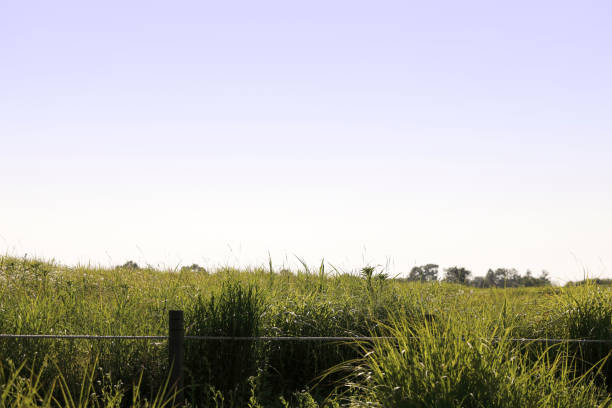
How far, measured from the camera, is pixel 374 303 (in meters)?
8.84

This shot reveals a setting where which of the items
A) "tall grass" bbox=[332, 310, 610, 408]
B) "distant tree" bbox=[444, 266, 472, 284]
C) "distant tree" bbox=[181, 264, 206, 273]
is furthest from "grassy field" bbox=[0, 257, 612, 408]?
"distant tree" bbox=[181, 264, 206, 273]

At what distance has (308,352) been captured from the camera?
25.0ft

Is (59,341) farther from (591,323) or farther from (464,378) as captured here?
(591,323)

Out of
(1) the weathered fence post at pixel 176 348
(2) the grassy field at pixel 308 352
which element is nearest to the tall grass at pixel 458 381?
(2) the grassy field at pixel 308 352

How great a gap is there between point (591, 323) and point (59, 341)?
7.32 meters

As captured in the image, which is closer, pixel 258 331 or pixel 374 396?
pixel 374 396

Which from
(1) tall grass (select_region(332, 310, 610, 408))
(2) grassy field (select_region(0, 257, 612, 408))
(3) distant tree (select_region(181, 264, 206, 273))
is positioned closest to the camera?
(1) tall grass (select_region(332, 310, 610, 408))

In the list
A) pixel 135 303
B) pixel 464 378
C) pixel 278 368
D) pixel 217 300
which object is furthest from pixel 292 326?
pixel 464 378

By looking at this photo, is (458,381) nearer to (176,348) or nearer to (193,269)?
(176,348)

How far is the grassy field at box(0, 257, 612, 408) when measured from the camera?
5.00 metres

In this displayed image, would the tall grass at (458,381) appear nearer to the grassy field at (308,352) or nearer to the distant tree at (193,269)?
the grassy field at (308,352)

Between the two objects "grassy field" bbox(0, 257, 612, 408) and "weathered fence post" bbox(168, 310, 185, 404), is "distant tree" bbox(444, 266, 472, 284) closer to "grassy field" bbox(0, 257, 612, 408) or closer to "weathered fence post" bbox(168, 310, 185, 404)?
"grassy field" bbox(0, 257, 612, 408)

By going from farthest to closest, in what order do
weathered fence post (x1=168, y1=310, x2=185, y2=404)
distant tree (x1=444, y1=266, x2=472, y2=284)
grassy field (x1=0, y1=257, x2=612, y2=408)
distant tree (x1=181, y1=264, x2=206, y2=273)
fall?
distant tree (x1=181, y1=264, x2=206, y2=273) → distant tree (x1=444, y1=266, x2=472, y2=284) → weathered fence post (x1=168, y1=310, x2=185, y2=404) → grassy field (x1=0, y1=257, x2=612, y2=408)

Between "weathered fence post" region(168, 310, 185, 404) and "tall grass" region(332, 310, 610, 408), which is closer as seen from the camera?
"tall grass" region(332, 310, 610, 408)
